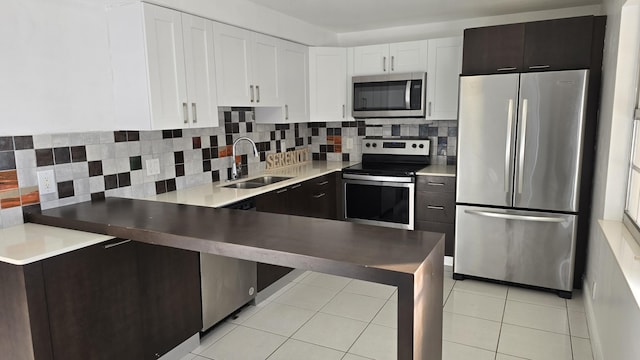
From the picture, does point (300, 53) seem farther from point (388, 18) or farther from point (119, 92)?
point (119, 92)

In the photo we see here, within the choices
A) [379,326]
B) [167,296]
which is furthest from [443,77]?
[167,296]

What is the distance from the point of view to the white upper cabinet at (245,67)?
3.10 meters

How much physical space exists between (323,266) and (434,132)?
3156mm

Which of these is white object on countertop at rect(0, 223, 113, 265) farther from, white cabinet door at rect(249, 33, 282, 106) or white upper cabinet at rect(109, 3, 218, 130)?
white cabinet door at rect(249, 33, 282, 106)

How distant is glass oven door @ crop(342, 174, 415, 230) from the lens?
3879mm

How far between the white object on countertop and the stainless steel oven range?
99.7 inches

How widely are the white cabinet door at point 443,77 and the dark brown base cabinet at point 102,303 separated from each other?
2649mm

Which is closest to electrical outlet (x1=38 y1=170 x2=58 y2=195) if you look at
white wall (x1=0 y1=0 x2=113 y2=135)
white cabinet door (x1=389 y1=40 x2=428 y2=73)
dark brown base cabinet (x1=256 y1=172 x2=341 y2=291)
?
white wall (x1=0 y1=0 x2=113 y2=135)

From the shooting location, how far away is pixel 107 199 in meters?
2.59

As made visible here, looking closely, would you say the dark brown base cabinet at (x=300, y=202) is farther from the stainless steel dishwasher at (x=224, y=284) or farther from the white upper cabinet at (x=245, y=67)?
the white upper cabinet at (x=245, y=67)

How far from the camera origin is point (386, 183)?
3.94 meters

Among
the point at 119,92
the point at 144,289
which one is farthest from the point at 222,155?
the point at 144,289

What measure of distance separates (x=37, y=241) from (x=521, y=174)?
10.2 feet

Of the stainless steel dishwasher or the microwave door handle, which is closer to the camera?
the stainless steel dishwasher
